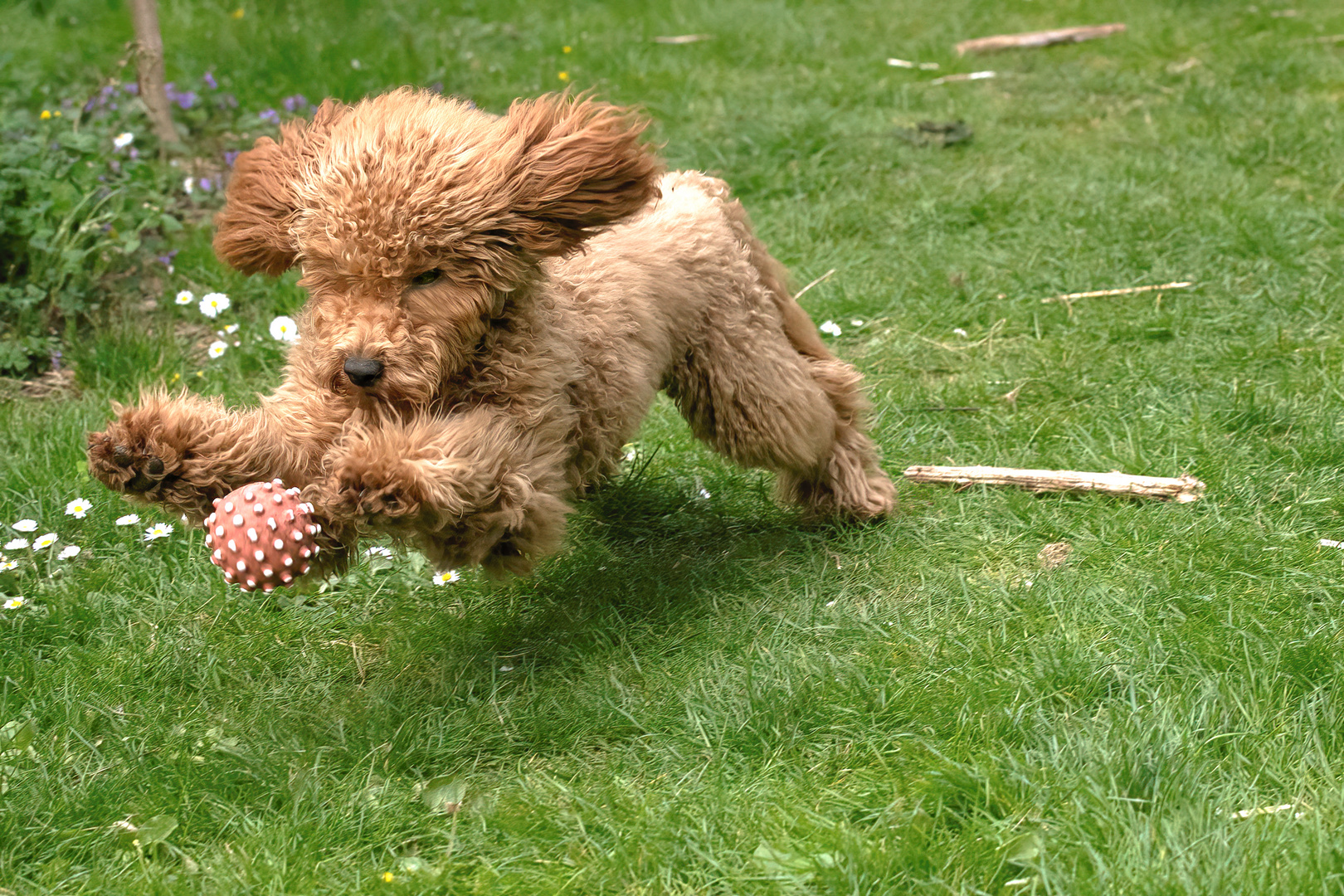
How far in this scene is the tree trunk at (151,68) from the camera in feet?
20.3

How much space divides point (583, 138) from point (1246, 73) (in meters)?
6.38

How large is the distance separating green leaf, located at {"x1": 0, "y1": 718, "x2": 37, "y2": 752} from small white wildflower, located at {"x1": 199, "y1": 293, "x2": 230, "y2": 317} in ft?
7.53

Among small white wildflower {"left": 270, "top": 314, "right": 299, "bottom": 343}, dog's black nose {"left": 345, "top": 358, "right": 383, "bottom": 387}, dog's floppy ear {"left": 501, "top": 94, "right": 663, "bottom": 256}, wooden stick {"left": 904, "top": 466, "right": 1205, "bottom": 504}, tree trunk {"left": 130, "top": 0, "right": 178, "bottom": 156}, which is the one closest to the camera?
dog's black nose {"left": 345, "top": 358, "right": 383, "bottom": 387}

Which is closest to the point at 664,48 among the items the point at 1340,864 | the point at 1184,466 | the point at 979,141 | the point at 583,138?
the point at 979,141

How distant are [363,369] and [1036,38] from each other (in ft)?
24.7

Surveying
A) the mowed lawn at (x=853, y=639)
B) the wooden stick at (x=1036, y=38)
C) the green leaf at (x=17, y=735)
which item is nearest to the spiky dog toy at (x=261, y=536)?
the mowed lawn at (x=853, y=639)

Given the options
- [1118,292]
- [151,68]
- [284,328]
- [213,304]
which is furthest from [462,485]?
[151,68]

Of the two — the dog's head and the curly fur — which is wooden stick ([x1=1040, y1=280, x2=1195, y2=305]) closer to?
the curly fur

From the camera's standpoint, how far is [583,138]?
2.95 m

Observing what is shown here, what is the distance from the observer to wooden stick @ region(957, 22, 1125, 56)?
8.93 meters

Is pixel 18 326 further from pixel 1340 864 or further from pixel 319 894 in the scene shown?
pixel 1340 864

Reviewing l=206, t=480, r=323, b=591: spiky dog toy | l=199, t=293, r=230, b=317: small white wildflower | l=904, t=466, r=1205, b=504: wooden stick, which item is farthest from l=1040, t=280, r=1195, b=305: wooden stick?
l=206, t=480, r=323, b=591: spiky dog toy

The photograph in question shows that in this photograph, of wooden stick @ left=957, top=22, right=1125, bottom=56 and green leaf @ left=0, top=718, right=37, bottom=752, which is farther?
wooden stick @ left=957, top=22, right=1125, bottom=56

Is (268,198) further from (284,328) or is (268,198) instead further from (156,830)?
(284,328)
